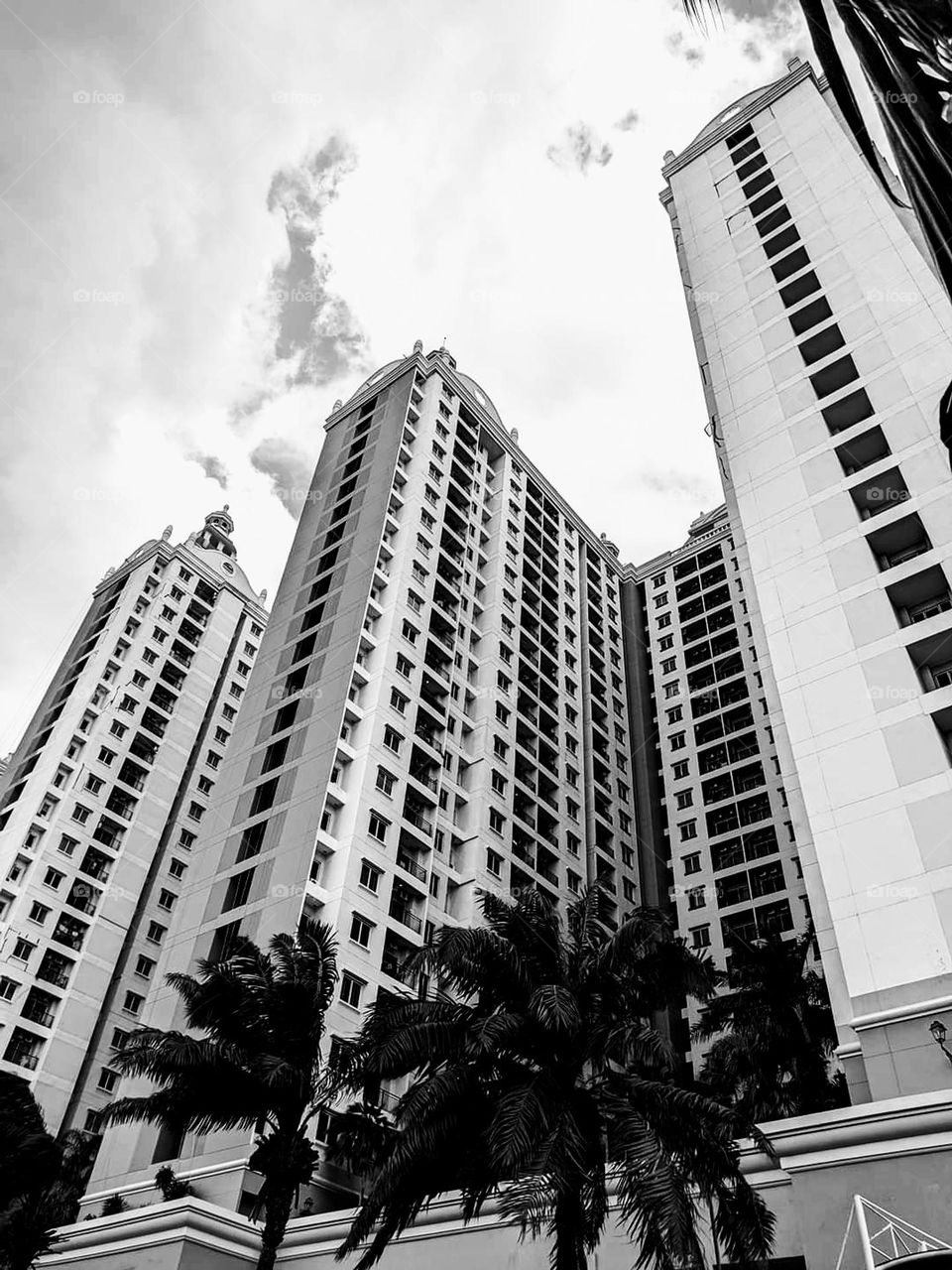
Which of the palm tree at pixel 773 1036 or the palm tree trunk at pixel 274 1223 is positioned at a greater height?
the palm tree at pixel 773 1036

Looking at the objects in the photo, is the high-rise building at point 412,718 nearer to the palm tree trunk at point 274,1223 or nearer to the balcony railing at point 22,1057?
the palm tree trunk at point 274,1223

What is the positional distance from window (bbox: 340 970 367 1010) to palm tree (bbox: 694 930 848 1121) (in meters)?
14.0

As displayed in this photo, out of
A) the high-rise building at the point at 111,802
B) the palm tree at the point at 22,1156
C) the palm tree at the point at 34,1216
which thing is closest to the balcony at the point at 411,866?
the high-rise building at the point at 111,802

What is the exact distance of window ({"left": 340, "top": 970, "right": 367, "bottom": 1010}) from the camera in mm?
40256

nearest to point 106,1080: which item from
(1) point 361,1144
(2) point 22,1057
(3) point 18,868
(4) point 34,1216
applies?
(2) point 22,1057

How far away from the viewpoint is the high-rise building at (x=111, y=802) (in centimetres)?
5878

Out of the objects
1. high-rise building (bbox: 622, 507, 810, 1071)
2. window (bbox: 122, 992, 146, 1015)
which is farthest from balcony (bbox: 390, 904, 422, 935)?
window (bbox: 122, 992, 146, 1015)

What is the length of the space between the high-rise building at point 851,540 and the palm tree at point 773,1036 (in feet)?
19.4

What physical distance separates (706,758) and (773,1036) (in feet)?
125

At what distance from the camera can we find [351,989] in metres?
40.8

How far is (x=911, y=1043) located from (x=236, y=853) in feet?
109

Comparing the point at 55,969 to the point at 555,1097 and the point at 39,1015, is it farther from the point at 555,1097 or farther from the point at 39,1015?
the point at 555,1097

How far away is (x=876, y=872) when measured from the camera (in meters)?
25.6

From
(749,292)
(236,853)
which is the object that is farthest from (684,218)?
(236,853)
